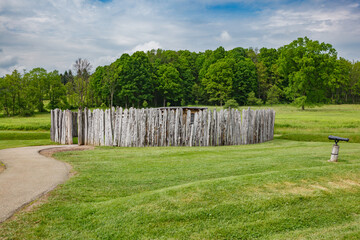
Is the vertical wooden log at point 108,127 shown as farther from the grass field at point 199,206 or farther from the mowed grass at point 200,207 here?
the mowed grass at point 200,207

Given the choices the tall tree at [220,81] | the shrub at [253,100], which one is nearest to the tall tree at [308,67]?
the shrub at [253,100]

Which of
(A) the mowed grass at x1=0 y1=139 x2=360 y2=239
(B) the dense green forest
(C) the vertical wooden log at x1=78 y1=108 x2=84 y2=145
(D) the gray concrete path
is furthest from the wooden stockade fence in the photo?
(B) the dense green forest

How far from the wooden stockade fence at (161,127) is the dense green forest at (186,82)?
22649mm

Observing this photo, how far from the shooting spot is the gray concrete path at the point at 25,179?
560 cm

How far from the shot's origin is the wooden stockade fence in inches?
583

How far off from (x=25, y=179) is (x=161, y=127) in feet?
26.7

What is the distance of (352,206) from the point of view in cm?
550

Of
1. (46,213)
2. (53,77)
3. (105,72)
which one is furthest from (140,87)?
(46,213)

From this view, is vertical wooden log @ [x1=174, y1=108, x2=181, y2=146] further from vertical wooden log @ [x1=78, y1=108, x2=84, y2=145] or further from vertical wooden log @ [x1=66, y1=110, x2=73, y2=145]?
vertical wooden log @ [x1=66, y1=110, x2=73, y2=145]

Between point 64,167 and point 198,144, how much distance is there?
24.9 feet

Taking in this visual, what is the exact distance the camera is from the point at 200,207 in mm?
5336

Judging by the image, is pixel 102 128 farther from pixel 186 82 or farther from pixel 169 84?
pixel 186 82

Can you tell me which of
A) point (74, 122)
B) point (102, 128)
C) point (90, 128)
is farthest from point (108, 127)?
point (74, 122)

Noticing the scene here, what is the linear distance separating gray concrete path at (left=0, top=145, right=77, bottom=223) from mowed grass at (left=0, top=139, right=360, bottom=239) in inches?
14.4
